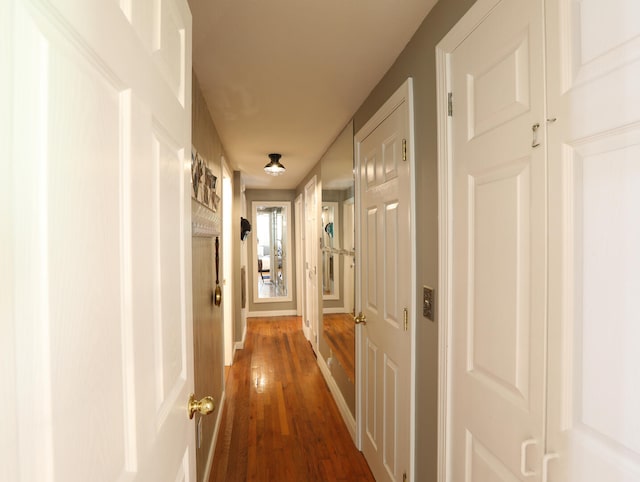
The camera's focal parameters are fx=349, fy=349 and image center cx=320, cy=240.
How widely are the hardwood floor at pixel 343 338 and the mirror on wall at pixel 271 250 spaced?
122 inches

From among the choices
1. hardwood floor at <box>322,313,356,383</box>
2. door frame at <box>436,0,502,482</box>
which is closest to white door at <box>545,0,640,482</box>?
door frame at <box>436,0,502,482</box>

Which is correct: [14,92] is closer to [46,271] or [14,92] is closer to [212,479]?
[46,271]

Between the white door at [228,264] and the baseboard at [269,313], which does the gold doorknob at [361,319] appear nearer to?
the white door at [228,264]

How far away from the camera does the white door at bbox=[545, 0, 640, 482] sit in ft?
2.14

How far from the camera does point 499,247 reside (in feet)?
3.34

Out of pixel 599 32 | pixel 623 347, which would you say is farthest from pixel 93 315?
pixel 599 32

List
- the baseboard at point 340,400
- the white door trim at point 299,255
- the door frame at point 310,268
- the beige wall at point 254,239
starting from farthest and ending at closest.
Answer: the beige wall at point 254,239, the white door trim at point 299,255, the door frame at point 310,268, the baseboard at point 340,400

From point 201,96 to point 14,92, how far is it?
203 cm

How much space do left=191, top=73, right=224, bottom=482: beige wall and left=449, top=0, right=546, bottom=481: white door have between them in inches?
51.9

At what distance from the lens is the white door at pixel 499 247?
0.87 m

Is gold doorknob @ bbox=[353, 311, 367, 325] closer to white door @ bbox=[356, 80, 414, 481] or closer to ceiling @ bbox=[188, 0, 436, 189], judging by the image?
white door @ bbox=[356, 80, 414, 481]

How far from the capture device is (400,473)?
5.65 ft

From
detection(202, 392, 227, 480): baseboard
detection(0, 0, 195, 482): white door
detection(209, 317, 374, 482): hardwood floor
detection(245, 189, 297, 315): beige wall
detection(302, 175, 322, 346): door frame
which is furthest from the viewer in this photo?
detection(245, 189, 297, 315): beige wall

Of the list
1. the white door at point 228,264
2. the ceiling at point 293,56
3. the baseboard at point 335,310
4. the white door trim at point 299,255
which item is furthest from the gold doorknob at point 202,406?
the white door trim at point 299,255
